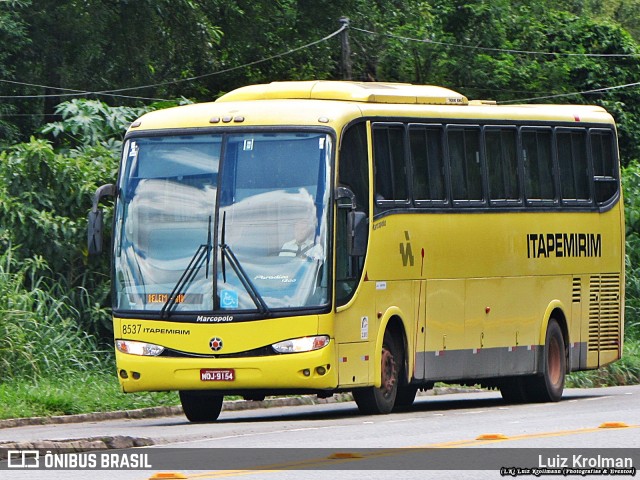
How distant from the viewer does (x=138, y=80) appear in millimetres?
38750

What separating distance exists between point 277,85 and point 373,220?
2426 millimetres

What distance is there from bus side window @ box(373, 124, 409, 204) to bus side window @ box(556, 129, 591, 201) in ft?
13.1

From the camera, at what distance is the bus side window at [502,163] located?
70.7 ft

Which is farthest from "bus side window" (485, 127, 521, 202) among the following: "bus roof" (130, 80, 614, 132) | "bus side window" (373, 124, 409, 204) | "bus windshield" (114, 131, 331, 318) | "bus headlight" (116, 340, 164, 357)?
"bus headlight" (116, 340, 164, 357)

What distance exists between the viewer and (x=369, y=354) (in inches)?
739

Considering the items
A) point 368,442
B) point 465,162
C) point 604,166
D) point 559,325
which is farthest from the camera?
point 604,166

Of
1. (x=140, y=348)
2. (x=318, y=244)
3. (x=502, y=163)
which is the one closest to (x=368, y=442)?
(x=318, y=244)

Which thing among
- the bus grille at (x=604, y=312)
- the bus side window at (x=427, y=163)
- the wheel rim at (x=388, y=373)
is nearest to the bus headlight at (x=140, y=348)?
the wheel rim at (x=388, y=373)

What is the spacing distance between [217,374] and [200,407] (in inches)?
65.1

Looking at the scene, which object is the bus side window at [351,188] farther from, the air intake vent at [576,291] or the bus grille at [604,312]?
the bus grille at [604,312]

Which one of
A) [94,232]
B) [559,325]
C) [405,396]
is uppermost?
[94,232]

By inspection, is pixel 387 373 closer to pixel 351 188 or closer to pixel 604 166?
pixel 351 188

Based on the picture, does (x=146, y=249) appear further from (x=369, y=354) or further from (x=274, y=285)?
(x=369, y=354)

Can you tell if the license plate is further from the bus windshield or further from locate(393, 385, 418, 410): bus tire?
locate(393, 385, 418, 410): bus tire
